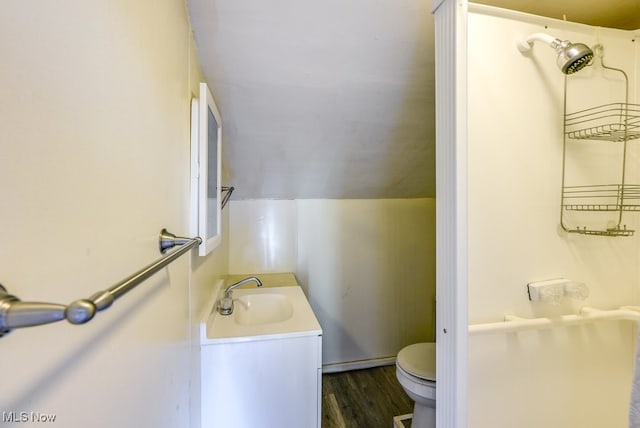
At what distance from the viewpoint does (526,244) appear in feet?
3.35

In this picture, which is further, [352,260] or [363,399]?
[352,260]

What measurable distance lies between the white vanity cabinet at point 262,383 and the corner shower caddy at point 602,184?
120cm

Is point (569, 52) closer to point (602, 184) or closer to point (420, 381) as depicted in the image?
point (602, 184)

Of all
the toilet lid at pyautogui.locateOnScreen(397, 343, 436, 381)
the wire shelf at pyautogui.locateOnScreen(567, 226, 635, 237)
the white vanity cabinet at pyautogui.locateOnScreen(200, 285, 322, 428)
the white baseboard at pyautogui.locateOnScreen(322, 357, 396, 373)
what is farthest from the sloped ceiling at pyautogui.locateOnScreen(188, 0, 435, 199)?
the white baseboard at pyautogui.locateOnScreen(322, 357, 396, 373)

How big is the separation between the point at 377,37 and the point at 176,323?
50.4 inches

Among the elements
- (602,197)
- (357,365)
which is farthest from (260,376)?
(602,197)

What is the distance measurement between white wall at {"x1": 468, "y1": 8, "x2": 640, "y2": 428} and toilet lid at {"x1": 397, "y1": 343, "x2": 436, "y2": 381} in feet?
1.32

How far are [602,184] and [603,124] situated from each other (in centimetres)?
23

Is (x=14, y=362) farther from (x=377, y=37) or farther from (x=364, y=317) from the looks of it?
(x=364, y=317)

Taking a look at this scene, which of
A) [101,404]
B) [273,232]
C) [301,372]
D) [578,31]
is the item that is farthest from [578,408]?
[273,232]

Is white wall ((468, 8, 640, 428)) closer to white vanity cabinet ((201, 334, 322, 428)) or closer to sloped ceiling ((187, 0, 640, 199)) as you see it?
sloped ceiling ((187, 0, 640, 199))

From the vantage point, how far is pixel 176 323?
0.88m

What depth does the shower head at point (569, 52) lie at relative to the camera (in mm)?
843

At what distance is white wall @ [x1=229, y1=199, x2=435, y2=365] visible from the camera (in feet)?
7.59
